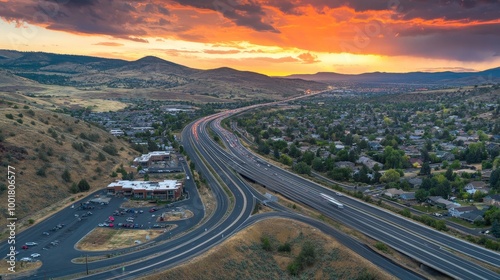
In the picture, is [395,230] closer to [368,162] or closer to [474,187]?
[474,187]

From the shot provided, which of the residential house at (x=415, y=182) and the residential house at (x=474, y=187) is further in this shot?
the residential house at (x=415, y=182)

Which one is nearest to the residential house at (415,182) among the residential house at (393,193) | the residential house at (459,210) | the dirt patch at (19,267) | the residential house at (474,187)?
the residential house at (393,193)

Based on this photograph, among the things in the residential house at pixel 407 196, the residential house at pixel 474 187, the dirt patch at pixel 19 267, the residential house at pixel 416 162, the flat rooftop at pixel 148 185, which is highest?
the flat rooftop at pixel 148 185

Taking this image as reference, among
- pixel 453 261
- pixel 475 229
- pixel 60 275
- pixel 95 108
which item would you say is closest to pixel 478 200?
pixel 475 229

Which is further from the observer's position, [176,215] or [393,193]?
[393,193]

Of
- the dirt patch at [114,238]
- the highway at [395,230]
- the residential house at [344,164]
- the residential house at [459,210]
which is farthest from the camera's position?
the residential house at [344,164]

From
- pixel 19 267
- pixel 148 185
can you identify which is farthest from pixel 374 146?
pixel 19 267

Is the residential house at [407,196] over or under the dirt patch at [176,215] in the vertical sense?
under

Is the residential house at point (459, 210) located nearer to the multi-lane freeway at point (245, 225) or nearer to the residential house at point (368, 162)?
the multi-lane freeway at point (245, 225)
